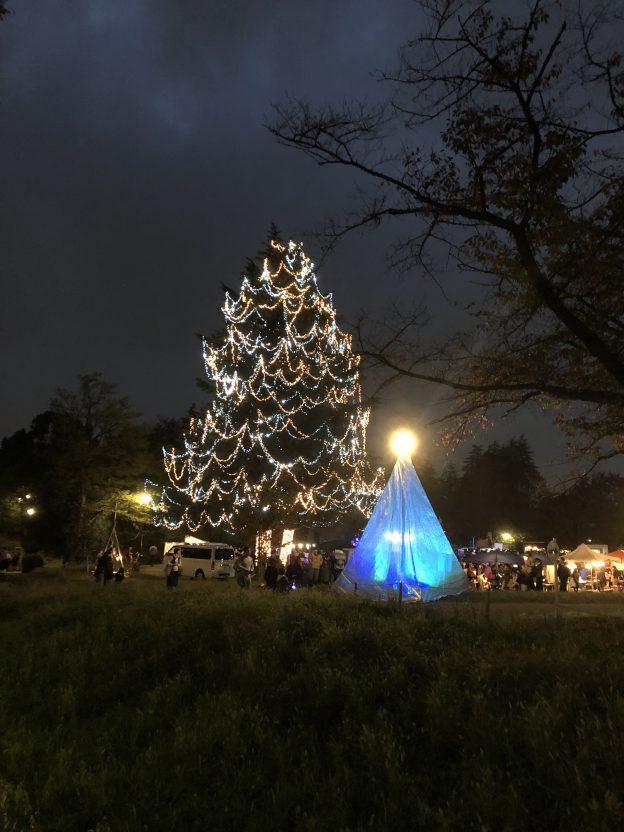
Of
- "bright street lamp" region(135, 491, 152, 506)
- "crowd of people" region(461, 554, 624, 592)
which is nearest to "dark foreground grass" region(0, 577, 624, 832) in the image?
"crowd of people" region(461, 554, 624, 592)

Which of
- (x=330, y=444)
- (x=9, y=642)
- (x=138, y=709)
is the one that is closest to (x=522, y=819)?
(x=138, y=709)

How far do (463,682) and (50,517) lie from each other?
4392cm

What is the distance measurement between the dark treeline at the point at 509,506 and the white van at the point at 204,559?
43.7 m

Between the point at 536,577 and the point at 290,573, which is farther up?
the point at 536,577

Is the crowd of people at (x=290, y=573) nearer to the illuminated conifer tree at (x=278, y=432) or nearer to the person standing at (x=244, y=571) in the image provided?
the person standing at (x=244, y=571)

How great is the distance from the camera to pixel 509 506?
265 feet

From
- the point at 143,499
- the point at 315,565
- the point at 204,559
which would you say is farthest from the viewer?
the point at 143,499

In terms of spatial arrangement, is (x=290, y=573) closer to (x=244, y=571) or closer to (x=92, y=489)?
(x=244, y=571)

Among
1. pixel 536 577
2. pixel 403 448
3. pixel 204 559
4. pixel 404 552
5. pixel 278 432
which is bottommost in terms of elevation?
pixel 536 577

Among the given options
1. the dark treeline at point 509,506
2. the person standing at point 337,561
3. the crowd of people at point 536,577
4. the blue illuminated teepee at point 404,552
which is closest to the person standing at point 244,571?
the blue illuminated teepee at point 404,552

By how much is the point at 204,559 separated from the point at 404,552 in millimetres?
17579

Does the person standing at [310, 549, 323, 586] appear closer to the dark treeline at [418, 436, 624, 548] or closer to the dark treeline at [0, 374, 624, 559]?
the dark treeline at [0, 374, 624, 559]

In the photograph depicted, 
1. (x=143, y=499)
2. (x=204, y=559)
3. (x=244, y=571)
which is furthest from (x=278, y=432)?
(x=143, y=499)

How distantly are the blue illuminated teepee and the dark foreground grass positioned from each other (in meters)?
6.68
